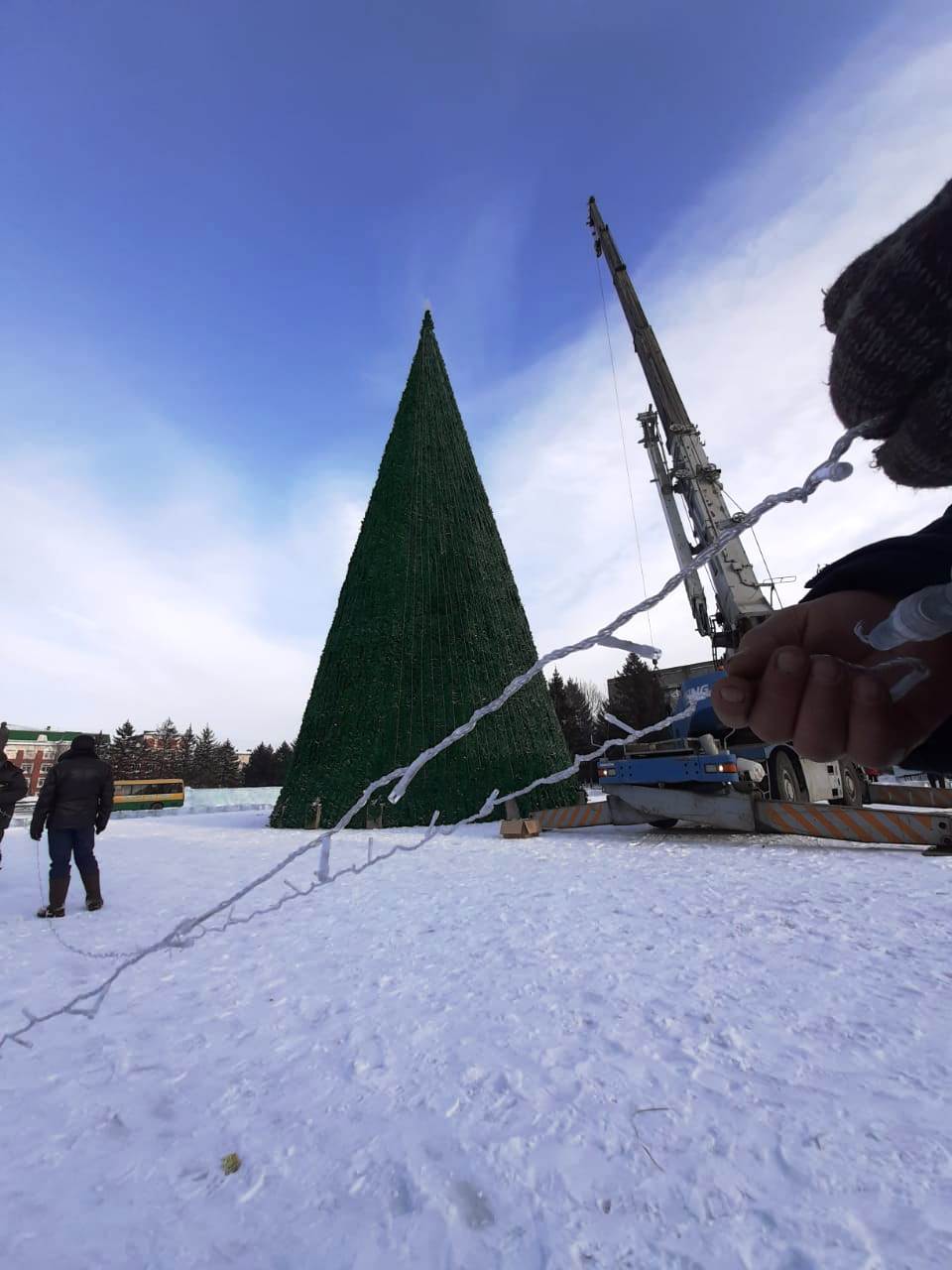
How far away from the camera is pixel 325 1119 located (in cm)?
188

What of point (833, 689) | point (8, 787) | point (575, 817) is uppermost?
point (8, 787)

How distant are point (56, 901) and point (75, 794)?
0.84 m

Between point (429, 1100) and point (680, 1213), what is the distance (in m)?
0.86

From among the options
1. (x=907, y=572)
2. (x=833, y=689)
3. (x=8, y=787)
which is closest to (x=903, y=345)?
(x=907, y=572)

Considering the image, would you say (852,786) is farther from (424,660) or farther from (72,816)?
(72,816)

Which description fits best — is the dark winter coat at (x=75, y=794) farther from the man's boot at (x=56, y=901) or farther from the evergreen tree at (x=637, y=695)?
the evergreen tree at (x=637, y=695)

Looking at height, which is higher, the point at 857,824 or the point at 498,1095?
the point at 857,824

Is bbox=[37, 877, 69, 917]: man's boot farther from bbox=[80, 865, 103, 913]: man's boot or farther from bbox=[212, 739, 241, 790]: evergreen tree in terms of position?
bbox=[212, 739, 241, 790]: evergreen tree

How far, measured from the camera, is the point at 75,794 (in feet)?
15.7

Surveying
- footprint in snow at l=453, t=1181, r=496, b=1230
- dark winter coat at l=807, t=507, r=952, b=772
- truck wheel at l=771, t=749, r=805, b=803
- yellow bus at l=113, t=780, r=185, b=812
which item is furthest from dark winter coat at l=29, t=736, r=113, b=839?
yellow bus at l=113, t=780, r=185, b=812

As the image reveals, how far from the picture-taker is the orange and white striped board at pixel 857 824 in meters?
5.89

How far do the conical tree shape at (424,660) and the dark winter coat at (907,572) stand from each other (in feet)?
30.5

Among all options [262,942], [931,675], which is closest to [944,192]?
[931,675]

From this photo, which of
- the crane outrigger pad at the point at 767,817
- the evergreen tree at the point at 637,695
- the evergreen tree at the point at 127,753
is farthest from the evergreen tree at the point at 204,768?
the crane outrigger pad at the point at 767,817
